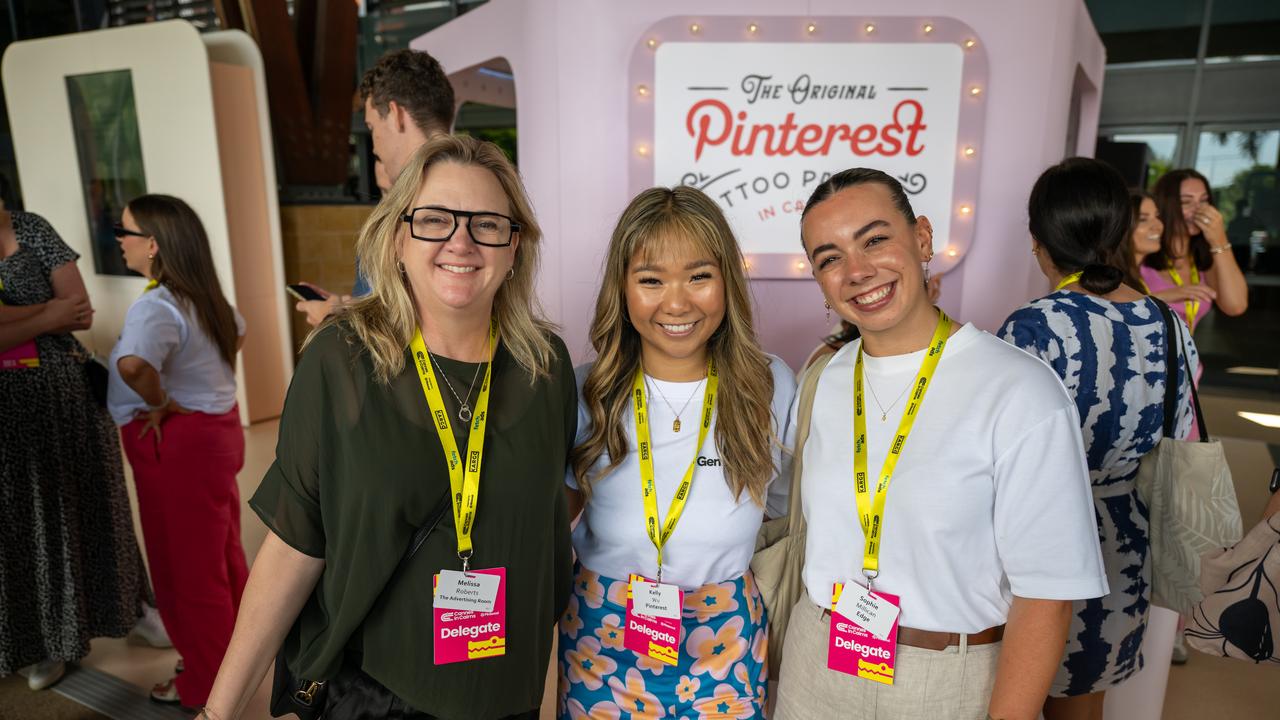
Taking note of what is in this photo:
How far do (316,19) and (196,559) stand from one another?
5.61m

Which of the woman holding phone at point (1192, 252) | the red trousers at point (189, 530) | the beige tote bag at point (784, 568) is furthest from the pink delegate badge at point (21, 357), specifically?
the woman holding phone at point (1192, 252)

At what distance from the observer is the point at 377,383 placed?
4.21 feet

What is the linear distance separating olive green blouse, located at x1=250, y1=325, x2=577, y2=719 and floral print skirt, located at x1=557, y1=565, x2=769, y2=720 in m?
0.21

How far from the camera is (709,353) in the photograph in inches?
67.3

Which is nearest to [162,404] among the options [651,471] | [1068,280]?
[651,471]

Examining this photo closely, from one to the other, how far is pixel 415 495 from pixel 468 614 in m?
0.23

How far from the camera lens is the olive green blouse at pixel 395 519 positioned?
1.25 metres

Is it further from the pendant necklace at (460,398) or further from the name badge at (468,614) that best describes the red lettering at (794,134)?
the name badge at (468,614)

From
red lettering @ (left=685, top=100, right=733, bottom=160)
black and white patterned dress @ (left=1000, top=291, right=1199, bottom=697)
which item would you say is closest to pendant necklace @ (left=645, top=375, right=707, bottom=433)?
black and white patterned dress @ (left=1000, top=291, right=1199, bottom=697)

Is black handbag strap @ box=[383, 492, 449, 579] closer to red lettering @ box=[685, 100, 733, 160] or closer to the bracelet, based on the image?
red lettering @ box=[685, 100, 733, 160]

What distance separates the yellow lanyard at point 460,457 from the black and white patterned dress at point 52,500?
2.28 m

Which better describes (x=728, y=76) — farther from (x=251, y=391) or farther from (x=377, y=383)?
(x=251, y=391)

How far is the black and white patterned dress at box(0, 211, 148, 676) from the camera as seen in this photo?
2707 mm

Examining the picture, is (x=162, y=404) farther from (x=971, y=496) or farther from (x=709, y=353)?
(x=971, y=496)
